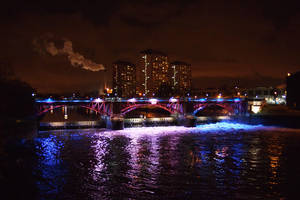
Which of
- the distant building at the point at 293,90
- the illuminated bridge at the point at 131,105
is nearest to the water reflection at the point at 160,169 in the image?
the illuminated bridge at the point at 131,105

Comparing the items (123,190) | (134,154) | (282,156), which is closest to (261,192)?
(123,190)

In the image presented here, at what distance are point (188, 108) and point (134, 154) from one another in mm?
41521

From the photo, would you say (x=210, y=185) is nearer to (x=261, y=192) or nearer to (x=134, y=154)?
(x=261, y=192)

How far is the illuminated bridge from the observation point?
5856cm

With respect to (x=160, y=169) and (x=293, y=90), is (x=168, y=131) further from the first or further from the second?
(x=293, y=90)

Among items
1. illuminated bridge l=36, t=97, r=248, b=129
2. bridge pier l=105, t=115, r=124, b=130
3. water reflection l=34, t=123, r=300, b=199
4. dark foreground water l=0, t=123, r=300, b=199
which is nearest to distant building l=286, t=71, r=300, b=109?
illuminated bridge l=36, t=97, r=248, b=129

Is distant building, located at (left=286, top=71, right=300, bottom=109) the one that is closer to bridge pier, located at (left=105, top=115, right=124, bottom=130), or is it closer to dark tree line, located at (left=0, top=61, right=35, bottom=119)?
bridge pier, located at (left=105, top=115, right=124, bottom=130)

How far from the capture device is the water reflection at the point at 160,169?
825 inches

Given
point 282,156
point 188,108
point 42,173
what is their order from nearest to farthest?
1. point 42,173
2. point 282,156
3. point 188,108

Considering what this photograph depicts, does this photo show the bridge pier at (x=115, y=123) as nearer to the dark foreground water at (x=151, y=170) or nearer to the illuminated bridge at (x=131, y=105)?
the illuminated bridge at (x=131, y=105)

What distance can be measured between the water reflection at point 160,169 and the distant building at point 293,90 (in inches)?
1776

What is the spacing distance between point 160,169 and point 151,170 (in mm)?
981

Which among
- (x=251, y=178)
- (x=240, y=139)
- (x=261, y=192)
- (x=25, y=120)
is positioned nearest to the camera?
(x=261, y=192)

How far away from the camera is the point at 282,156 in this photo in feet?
110
